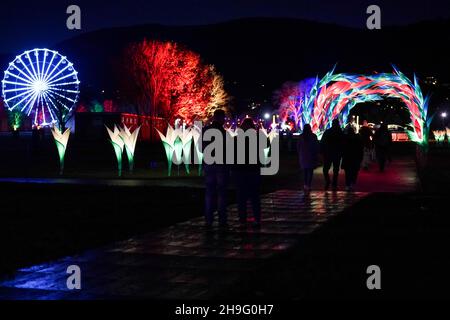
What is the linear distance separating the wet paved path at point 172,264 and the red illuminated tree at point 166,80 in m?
54.9

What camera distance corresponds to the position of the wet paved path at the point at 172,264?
705 cm

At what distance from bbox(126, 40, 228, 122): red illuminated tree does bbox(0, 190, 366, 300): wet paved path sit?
5488 cm

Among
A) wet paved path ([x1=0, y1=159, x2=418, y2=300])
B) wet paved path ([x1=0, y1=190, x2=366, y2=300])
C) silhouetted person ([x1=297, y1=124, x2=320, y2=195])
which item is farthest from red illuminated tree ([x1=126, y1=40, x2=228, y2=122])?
wet paved path ([x1=0, y1=190, x2=366, y2=300])

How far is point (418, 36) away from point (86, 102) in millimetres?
58599

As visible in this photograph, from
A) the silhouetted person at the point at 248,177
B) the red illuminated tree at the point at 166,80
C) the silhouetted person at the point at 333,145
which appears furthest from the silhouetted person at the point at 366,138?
the red illuminated tree at the point at 166,80

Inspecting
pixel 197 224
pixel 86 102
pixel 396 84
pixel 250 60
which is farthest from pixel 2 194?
pixel 250 60

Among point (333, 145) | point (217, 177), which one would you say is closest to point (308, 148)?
point (333, 145)

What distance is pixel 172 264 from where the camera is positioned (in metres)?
8.52

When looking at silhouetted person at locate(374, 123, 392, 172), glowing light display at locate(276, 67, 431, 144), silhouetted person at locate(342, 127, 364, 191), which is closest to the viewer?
silhouetted person at locate(342, 127, 364, 191)

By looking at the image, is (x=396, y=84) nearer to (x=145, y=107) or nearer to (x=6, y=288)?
(x=6, y=288)

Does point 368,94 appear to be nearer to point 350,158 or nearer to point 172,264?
point 350,158

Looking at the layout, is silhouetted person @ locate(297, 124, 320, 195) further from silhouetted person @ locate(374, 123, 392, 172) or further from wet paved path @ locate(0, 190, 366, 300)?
silhouetted person @ locate(374, 123, 392, 172)

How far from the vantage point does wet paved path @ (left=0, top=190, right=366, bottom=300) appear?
705 centimetres

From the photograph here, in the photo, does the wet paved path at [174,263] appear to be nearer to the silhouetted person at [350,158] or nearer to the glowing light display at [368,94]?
the silhouetted person at [350,158]
